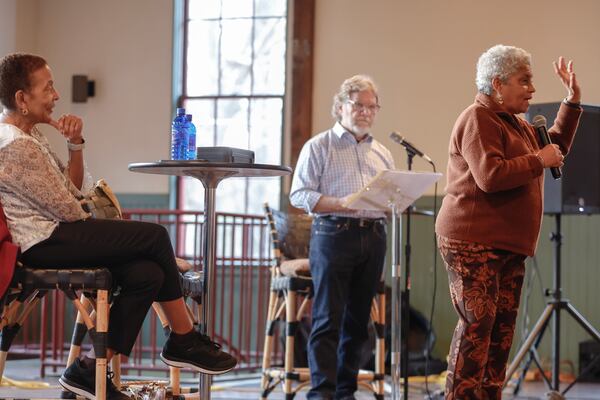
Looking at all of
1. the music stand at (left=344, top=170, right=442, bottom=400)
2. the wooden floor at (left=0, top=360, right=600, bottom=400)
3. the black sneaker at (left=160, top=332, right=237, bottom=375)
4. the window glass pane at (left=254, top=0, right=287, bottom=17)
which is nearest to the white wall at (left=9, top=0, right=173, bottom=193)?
the window glass pane at (left=254, top=0, right=287, bottom=17)

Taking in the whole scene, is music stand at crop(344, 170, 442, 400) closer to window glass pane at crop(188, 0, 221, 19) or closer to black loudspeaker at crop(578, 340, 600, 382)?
black loudspeaker at crop(578, 340, 600, 382)

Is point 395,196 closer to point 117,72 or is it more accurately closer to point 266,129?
point 266,129

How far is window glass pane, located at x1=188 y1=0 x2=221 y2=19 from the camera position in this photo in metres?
7.90

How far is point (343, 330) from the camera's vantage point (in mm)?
4566

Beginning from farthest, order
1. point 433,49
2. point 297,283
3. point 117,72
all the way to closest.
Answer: point 117,72 → point 433,49 → point 297,283

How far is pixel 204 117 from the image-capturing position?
7.88m

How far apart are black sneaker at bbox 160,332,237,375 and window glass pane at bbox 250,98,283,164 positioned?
4.43 metres

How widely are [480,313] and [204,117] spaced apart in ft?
16.3

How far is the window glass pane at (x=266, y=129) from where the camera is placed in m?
7.63

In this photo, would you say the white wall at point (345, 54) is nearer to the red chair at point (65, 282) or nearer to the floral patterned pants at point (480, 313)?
the floral patterned pants at point (480, 313)

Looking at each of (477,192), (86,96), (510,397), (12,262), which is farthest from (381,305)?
(86,96)

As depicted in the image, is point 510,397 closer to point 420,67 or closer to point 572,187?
point 572,187

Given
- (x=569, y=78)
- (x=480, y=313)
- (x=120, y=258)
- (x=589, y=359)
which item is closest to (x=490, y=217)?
(x=480, y=313)

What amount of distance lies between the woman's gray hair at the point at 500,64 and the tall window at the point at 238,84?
4.21 meters
